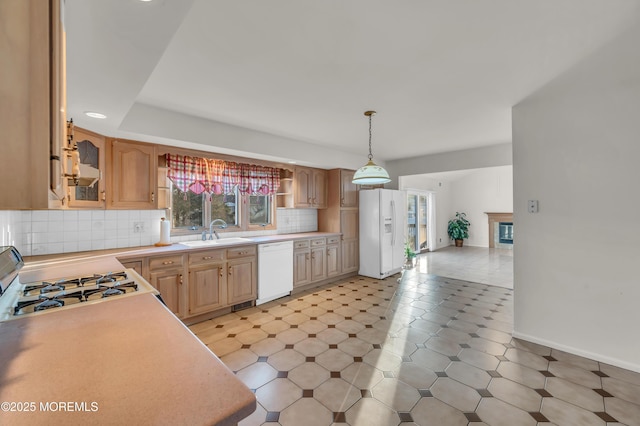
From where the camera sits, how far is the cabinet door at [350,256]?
4.97 m

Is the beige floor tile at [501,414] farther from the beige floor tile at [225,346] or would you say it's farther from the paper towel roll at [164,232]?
the paper towel roll at [164,232]

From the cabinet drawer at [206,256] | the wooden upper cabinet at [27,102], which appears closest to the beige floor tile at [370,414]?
the wooden upper cabinet at [27,102]

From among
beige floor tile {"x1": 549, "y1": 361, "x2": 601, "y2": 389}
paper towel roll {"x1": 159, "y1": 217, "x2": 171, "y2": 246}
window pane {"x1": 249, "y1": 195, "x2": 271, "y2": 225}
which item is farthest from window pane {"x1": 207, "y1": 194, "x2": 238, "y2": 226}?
beige floor tile {"x1": 549, "y1": 361, "x2": 601, "y2": 389}

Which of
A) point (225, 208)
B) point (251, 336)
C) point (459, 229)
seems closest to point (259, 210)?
point (225, 208)

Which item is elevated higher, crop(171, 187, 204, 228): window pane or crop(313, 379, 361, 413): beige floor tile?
crop(171, 187, 204, 228): window pane

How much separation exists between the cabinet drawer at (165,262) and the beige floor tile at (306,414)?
1.91 m

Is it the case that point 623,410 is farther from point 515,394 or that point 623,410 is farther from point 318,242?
point 318,242

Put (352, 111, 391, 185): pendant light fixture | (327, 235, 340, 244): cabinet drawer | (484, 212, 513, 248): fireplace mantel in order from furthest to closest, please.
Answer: (484, 212, 513, 248): fireplace mantel < (327, 235, 340, 244): cabinet drawer < (352, 111, 391, 185): pendant light fixture

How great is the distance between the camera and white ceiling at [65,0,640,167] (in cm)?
140

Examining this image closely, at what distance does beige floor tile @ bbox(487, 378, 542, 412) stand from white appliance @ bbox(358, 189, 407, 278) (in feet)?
9.50

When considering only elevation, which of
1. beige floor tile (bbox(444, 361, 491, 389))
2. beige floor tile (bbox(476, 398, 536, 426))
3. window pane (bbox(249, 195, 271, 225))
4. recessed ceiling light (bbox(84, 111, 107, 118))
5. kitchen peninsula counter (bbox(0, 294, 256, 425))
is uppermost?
recessed ceiling light (bbox(84, 111, 107, 118))

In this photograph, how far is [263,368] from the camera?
226 cm

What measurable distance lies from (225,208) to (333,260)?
2.00 meters

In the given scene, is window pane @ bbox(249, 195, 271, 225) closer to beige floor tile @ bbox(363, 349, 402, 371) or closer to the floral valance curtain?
the floral valance curtain
